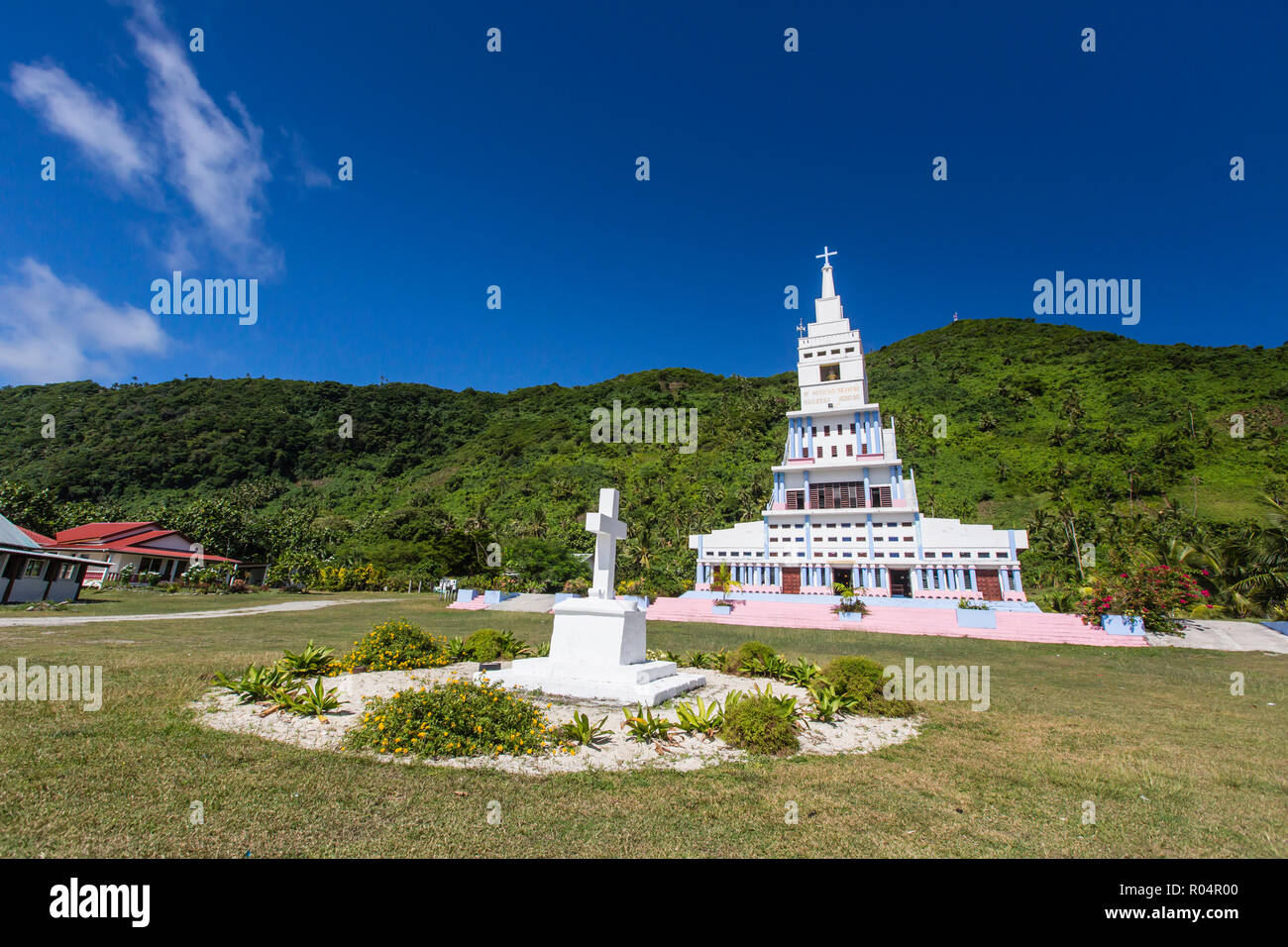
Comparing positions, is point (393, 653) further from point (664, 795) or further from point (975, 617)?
point (975, 617)

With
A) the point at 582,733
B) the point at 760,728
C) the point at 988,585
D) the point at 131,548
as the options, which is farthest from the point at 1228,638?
the point at 131,548

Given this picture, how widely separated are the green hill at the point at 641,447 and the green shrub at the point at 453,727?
32.1 meters

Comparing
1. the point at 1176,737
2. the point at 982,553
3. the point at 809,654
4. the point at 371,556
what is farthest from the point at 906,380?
the point at 1176,737

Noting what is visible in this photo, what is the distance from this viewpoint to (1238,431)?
185 feet

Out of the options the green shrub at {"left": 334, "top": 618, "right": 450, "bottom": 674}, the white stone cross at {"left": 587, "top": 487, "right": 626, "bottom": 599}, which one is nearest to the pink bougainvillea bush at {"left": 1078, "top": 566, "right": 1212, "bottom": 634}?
the white stone cross at {"left": 587, "top": 487, "right": 626, "bottom": 599}

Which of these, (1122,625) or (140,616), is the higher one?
(140,616)

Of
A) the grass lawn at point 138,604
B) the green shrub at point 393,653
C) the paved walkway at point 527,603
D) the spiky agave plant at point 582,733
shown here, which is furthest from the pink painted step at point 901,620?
the grass lawn at point 138,604

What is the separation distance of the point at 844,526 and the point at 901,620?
27.1 ft

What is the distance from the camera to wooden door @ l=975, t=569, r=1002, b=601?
1081 inches

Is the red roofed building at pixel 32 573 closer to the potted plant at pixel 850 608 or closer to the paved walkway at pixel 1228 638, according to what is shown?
the potted plant at pixel 850 608

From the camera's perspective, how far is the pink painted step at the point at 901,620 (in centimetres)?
2039

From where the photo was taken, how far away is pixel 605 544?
414 inches
